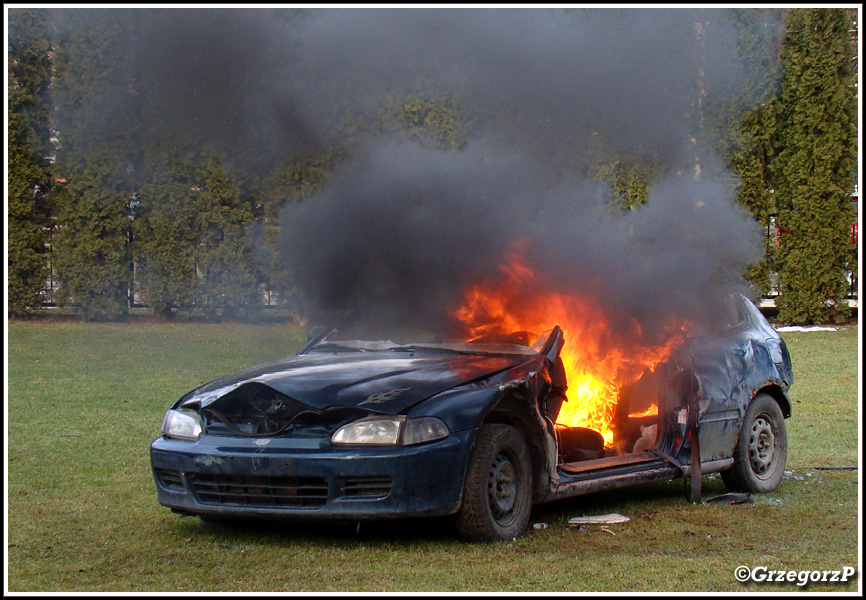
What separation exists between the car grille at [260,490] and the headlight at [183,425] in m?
0.26

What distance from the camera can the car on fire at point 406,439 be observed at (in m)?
5.11

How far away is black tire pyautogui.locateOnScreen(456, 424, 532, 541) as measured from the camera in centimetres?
526

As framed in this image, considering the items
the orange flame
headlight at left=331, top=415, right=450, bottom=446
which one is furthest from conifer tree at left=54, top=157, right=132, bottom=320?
headlight at left=331, top=415, right=450, bottom=446

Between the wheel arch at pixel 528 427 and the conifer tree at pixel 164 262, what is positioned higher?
the conifer tree at pixel 164 262

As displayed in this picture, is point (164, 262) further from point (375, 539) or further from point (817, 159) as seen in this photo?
point (375, 539)

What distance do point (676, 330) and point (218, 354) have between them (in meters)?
8.38

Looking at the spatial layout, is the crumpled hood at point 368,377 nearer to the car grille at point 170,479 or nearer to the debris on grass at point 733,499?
the car grille at point 170,479

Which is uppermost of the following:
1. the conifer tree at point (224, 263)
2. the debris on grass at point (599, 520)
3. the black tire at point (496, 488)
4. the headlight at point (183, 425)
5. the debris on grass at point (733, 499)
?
the conifer tree at point (224, 263)

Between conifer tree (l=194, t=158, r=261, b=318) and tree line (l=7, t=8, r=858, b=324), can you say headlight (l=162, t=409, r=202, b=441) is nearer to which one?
conifer tree (l=194, t=158, r=261, b=318)

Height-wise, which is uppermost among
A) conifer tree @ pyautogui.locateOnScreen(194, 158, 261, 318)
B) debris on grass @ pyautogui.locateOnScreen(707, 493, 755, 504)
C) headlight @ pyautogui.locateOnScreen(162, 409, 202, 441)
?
conifer tree @ pyautogui.locateOnScreen(194, 158, 261, 318)

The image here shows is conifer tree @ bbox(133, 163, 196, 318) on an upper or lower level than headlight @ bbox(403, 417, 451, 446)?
upper

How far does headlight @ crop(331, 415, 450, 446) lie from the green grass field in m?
0.55

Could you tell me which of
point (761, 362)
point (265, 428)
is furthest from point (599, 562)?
point (761, 362)

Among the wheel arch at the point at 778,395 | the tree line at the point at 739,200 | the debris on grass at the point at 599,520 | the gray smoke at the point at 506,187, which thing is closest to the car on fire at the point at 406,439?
the debris on grass at the point at 599,520
